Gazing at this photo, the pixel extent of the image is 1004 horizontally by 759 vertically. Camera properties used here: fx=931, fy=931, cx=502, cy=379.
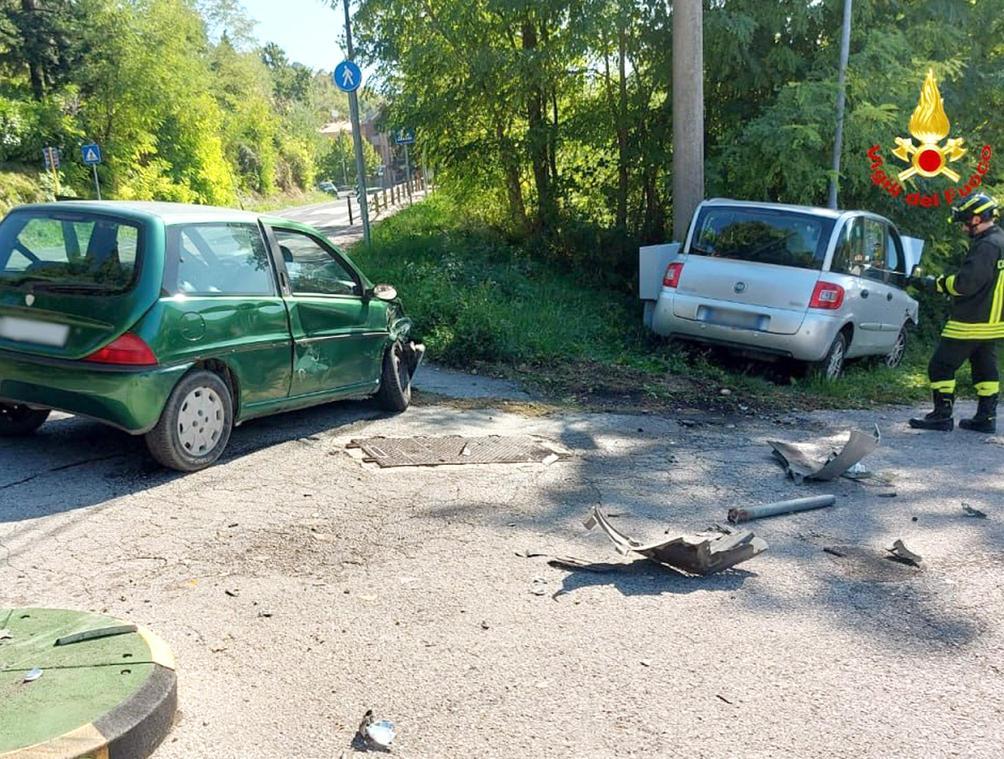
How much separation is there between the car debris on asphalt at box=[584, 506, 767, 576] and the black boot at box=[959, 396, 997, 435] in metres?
4.33

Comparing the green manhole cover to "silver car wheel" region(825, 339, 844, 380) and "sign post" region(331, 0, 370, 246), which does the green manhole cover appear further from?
"sign post" region(331, 0, 370, 246)

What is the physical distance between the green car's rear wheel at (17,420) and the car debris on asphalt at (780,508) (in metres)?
4.47

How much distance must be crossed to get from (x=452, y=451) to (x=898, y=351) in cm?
708

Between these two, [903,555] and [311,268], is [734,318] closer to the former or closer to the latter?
[311,268]

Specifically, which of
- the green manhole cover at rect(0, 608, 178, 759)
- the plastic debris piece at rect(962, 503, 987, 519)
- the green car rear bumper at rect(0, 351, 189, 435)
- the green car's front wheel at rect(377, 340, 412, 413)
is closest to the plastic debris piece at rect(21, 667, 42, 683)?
the green manhole cover at rect(0, 608, 178, 759)

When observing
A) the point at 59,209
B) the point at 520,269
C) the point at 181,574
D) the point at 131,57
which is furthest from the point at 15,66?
the point at 181,574

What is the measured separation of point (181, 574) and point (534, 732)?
2.02m

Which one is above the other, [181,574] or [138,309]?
[138,309]

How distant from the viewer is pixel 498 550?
4.77 meters

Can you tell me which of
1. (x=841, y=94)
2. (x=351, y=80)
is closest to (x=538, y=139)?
(x=351, y=80)

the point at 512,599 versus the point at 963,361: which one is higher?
the point at 963,361

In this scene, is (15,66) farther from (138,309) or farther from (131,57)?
(138,309)

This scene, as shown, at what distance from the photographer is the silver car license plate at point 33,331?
17.6ft

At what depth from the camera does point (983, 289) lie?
7.93 metres
